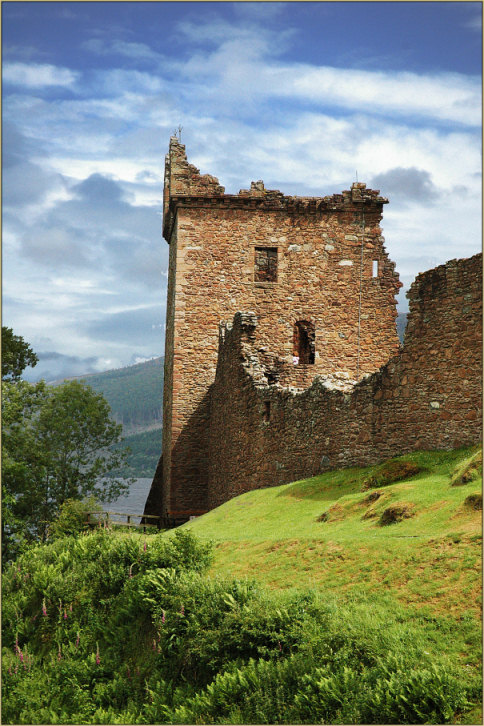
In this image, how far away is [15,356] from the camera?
1606 inches

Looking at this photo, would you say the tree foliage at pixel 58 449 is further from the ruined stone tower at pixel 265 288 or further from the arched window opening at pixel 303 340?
the arched window opening at pixel 303 340

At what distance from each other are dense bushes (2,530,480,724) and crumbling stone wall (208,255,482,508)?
4660mm

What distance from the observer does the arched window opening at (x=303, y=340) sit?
31328 millimetres

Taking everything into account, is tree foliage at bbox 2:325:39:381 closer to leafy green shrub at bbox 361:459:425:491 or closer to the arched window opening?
the arched window opening

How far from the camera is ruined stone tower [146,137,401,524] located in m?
31.2

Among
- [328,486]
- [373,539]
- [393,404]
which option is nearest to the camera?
[373,539]

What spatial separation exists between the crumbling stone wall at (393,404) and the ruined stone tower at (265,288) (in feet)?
19.2

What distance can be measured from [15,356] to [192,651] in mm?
29643

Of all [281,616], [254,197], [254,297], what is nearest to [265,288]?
[254,297]

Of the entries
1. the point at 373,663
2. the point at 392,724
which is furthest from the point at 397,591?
the point at 392,724

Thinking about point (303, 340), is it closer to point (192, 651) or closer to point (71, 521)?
point (71, 521)

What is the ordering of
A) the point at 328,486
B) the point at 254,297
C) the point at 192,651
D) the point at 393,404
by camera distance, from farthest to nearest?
the point at 254,297, the point at 328,486, the point at 393,404, the point at 192,651

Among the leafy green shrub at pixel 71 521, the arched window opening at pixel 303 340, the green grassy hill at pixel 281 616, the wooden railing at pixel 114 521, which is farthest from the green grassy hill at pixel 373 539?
the arched window opening at pixel 303 340

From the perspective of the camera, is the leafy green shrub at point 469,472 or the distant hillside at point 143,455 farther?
the distant hillside at point 143,455
